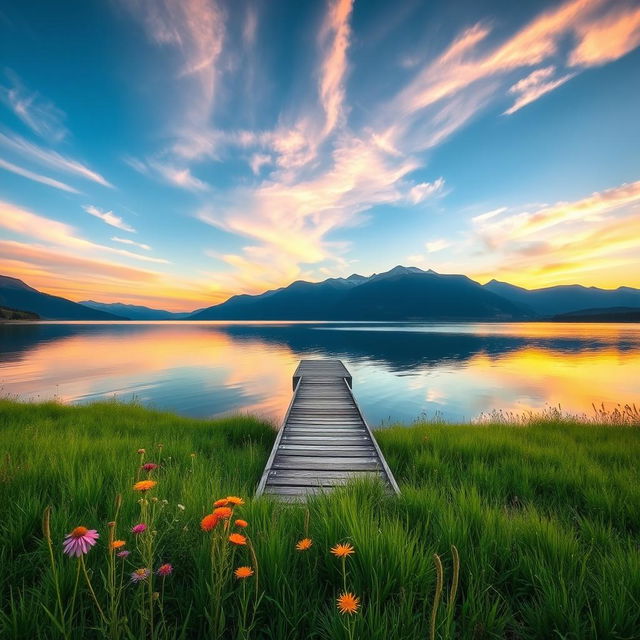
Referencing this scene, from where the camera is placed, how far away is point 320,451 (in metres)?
7.32

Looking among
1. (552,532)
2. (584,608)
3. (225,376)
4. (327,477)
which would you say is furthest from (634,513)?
(225,376)

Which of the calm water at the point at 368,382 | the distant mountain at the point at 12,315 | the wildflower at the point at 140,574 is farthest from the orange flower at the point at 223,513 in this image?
the distant mountain at the point at 12,315

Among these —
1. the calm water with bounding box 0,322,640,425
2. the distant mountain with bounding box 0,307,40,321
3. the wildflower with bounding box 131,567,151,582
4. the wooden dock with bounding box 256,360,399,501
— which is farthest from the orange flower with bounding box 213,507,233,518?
the distant mountain with bounding box 0,307,40,321

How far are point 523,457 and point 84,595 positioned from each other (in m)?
7.90

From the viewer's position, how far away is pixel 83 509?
3285 mm

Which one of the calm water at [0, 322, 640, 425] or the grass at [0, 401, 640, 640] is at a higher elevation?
the grass at [0, 401, 640, 640]

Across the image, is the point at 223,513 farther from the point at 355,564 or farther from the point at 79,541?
the point at 355,564

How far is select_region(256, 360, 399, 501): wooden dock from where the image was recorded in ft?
18.4

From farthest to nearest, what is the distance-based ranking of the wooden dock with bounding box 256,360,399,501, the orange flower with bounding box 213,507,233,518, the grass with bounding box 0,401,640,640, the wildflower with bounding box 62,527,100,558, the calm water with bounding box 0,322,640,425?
the calm water with bounding box 0,322,640,425 → the wooden dock with bounding box 256,360,399,501 → the grass with bounding box 0,401,640,640 → the orange flower with bounding box 213,507,233,518 → the wildflower with bounding box 62,527,100,558

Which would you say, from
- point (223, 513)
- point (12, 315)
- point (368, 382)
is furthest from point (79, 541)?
point (12, 315)

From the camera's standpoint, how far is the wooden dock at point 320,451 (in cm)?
561

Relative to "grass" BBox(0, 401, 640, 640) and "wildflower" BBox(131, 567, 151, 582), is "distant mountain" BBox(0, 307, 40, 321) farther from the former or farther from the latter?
"wildflower" BBox(131, 567, 151, 582)

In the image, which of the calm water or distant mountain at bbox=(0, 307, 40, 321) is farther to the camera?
distant mountain at bbox=(0, 307, 40, 321)

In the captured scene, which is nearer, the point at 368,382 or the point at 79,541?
the point at 79,541
